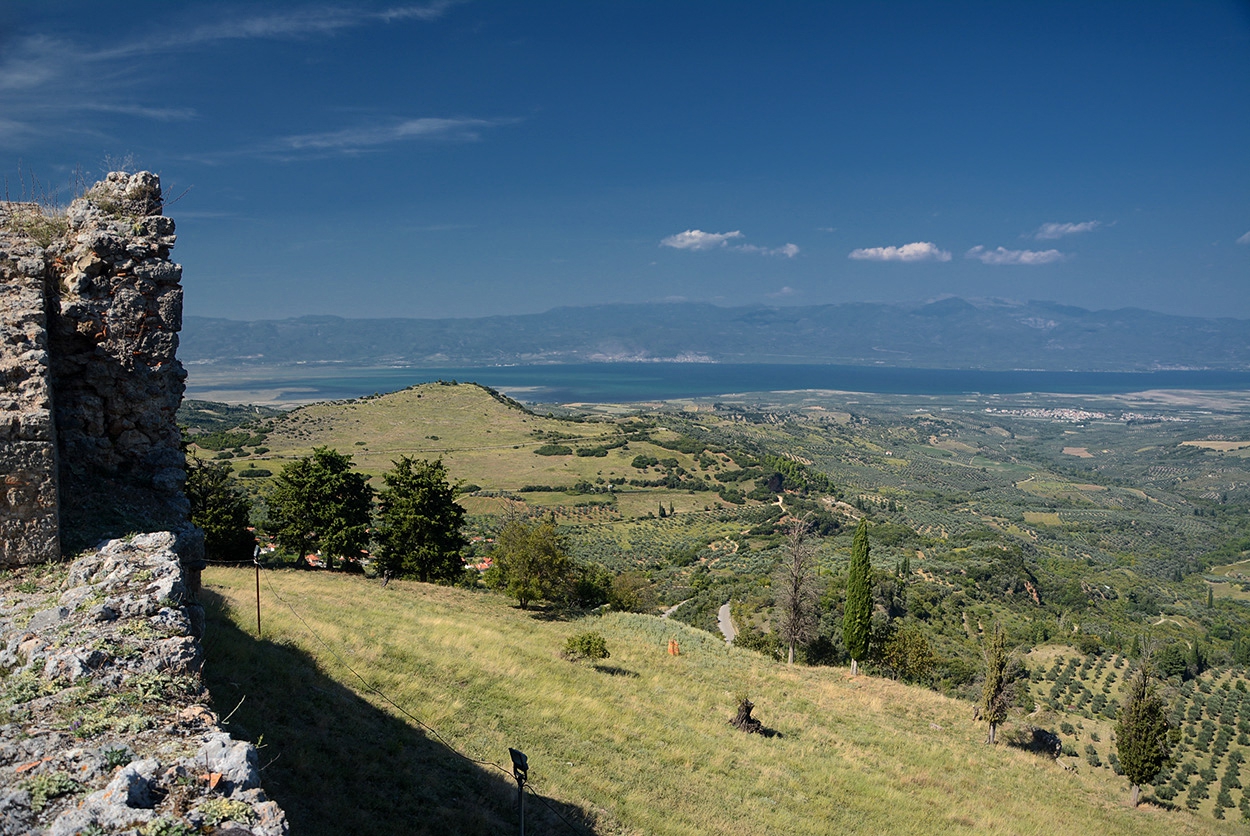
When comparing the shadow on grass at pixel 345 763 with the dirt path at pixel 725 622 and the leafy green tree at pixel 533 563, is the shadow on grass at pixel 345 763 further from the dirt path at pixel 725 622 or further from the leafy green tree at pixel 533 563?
the dirt path at pixel 725 622

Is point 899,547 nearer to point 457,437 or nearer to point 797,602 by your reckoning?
point 797,602

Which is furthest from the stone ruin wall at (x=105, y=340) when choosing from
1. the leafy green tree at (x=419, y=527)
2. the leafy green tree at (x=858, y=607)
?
the leafy green tree at (x=858, y=607)

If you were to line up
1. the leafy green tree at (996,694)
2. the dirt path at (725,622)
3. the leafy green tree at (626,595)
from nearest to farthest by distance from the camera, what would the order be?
the leafy green tree at (996,694)
the leafy green tree at (626,595)
the dirt path at (725,622)

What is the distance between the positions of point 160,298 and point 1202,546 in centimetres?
13703

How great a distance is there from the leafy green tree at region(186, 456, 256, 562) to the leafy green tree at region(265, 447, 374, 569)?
6.69 feet

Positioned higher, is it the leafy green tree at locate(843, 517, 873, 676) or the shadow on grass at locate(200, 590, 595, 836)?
the shadow on grass at locate(200, 590, 595, 836)

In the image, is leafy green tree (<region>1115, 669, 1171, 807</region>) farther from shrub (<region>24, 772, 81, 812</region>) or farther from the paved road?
shrub (<region>24, 772, 81, 812</region>)

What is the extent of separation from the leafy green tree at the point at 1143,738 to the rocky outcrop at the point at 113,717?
31046 mm

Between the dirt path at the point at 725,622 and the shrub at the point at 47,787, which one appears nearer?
the shrub at the point at 47,787

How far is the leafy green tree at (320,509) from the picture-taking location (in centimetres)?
3256

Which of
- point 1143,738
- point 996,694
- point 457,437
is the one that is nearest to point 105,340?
point 996,694

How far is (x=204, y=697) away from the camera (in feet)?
19.0

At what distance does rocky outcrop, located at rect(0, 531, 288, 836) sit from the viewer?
13.8ft

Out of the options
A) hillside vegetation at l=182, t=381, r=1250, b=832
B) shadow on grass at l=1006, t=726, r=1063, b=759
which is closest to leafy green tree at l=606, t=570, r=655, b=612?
hillside vegetation at l=182, t=381, r=1250, b=832
